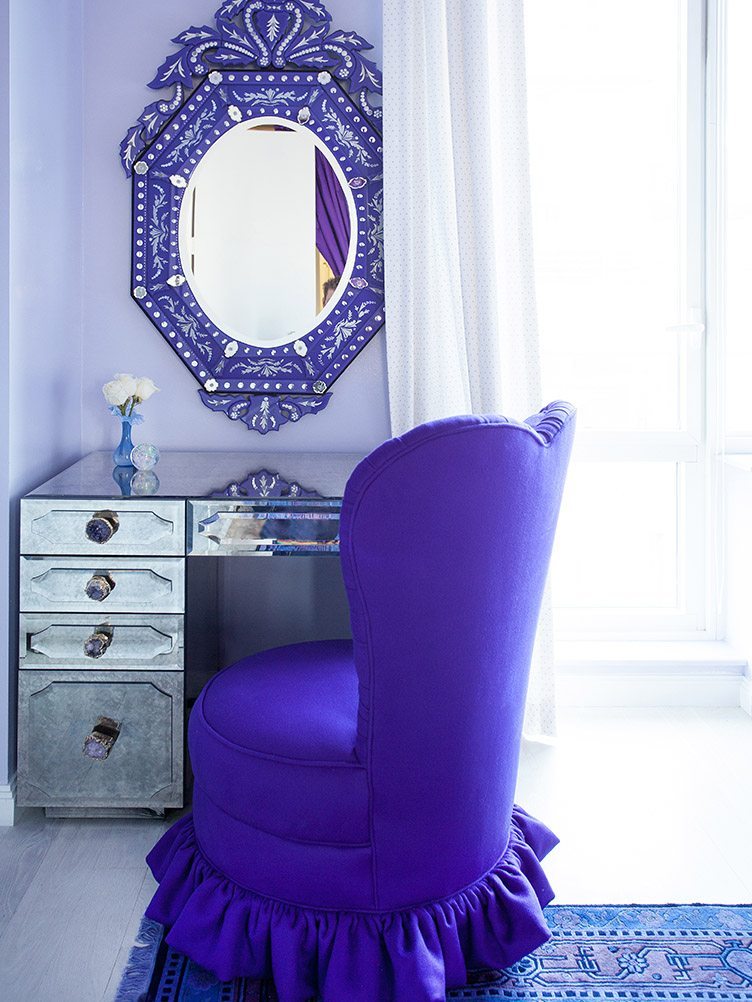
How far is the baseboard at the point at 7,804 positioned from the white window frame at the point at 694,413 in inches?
65.4

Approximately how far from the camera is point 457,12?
9.32 ft

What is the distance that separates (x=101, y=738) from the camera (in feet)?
7.57

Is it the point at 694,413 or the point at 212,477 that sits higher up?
the point at 694,413

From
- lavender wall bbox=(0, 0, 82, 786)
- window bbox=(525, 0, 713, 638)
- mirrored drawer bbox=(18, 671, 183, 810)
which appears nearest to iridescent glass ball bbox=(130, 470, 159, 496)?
lavender wall bbox=(0, 0, 82, 786)

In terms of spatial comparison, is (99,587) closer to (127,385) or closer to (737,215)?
(127,385)

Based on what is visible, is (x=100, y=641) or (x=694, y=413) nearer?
(x=100, y=641)

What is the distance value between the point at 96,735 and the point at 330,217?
1484 mm

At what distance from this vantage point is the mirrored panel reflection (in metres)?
2.95

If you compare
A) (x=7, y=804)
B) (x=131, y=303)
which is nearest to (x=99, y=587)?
(x=7, y=804)

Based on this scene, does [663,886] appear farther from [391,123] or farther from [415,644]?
[391,123]

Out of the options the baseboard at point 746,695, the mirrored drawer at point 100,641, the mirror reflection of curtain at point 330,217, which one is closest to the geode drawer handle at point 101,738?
the mirrored drawer at point 100,641

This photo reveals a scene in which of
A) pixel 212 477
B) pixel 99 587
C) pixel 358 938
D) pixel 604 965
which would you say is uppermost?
pixel 212 477

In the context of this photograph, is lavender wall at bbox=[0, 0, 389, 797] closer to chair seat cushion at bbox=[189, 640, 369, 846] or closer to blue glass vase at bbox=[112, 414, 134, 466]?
blue glass vase at bbox=[112, 414, 134, 466]

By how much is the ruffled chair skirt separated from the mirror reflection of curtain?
167 cm
